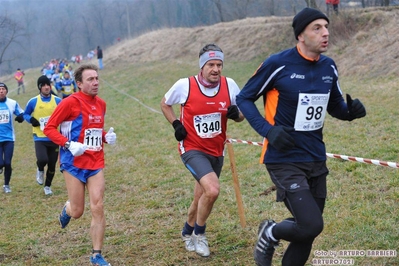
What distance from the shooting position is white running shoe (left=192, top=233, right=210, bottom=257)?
554 cm

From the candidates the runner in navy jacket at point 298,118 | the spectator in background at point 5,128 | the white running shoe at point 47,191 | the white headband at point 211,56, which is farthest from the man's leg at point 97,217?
the spectator in background at point 5,128

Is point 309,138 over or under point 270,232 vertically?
over

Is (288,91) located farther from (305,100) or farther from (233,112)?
(233,112)

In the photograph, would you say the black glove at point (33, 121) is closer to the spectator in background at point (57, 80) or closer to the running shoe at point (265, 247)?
the running shoe at point (265, 247)

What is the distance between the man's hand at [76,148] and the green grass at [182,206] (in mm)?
1310

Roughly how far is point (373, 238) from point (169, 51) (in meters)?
37.5

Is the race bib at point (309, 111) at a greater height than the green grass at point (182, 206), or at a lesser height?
greater

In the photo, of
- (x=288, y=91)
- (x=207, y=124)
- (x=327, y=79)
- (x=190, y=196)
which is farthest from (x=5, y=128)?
(x=327, y=79)

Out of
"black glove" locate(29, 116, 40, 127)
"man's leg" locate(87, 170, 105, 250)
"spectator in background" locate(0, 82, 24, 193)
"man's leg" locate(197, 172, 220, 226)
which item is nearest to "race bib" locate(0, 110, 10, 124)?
"spectator in background" locate(0, 82, 24, 193)

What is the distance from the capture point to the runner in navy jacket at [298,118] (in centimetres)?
398

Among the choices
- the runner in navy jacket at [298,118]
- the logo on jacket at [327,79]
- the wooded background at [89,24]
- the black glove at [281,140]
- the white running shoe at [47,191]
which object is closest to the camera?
the black glove at [281,140]

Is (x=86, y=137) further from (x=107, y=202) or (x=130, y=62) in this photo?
(x=130, y=62)

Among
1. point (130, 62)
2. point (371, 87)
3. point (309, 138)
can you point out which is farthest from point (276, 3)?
point (309, 138)

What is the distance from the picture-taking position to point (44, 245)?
21.7 feet
